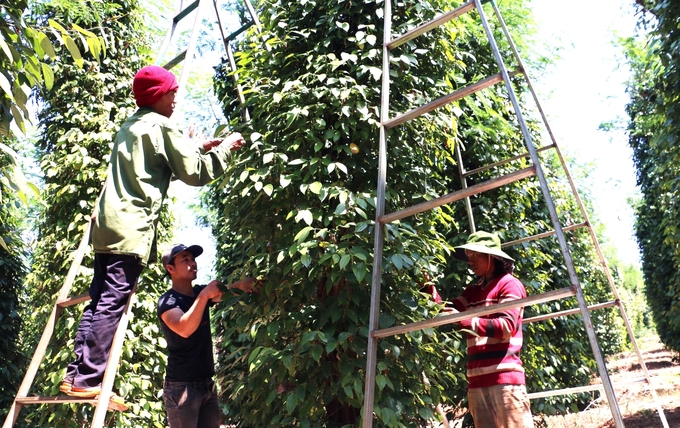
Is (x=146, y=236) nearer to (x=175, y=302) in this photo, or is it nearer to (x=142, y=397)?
(x=175, y=302)

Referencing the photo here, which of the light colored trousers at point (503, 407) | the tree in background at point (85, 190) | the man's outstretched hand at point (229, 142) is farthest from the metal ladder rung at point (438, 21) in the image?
the tree in background at point (85, 190)

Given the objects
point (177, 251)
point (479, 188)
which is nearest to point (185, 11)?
point (177, 251)

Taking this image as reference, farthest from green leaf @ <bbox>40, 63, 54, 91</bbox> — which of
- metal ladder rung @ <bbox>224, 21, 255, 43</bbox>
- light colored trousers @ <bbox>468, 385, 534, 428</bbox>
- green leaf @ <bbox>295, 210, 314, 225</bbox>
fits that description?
light colored trousers @ <bbox>468, 385, 534, 428</bbox>

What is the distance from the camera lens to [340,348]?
3.33 metres

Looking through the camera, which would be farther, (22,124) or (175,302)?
(175,302)

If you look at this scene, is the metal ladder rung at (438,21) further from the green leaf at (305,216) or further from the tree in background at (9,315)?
the tree in background at (9,315)

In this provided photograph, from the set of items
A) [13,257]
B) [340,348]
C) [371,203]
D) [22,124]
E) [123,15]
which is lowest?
[340,348]

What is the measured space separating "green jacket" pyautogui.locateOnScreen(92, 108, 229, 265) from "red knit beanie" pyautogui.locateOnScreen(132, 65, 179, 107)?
3.9 inches

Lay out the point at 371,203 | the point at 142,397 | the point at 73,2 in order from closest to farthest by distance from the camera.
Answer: the point at 371,203 < the point at 142,397 < the point at 73,2

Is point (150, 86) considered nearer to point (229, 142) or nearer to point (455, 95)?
point (229, 142)

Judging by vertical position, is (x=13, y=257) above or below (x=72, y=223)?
above

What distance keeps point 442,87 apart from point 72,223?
386 cm

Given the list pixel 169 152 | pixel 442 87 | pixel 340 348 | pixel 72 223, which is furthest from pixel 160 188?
pixel 72 223

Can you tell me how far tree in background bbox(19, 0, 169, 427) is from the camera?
A: 5824 mm
